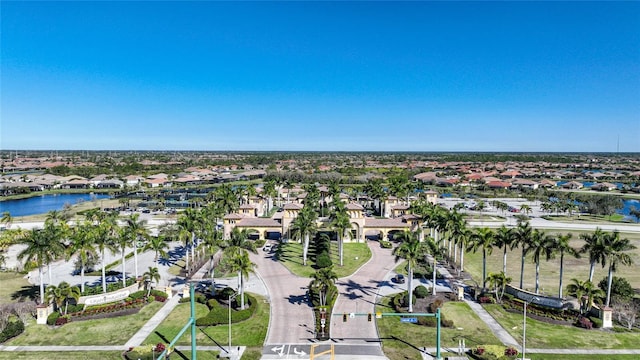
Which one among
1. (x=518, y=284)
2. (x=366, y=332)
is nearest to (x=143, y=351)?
(x=366, y=332)

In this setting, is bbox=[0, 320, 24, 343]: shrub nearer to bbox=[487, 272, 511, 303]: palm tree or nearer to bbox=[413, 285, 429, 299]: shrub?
bbox=[413, 285, 429, 299]: shrub

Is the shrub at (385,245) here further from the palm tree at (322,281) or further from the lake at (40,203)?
the lake at (40,203)

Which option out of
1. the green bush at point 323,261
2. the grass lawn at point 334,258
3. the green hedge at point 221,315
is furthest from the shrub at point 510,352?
the green bush at point 323,261

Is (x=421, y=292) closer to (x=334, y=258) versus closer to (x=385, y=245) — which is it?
(x=334, y=258)

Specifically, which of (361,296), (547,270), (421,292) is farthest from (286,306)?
(547,270)

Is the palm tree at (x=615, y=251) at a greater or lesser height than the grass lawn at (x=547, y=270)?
greater

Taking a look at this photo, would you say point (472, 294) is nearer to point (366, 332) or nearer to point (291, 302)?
point (366, 332)
